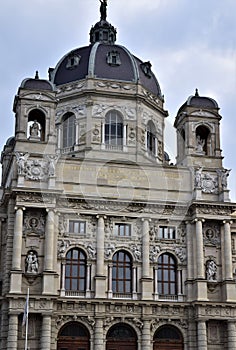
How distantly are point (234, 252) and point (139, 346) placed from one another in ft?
37.9

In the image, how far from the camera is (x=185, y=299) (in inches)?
1720

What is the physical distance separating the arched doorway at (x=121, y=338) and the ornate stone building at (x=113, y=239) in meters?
0.06

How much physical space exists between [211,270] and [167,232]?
374 cm

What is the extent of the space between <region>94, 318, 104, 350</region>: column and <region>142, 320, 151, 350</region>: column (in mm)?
2580

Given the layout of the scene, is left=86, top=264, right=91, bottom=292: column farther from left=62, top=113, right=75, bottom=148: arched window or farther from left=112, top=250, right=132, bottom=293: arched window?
left=62, top=113, right=75, bottom=148: arched window

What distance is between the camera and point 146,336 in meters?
41.9

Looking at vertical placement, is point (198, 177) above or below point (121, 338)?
above

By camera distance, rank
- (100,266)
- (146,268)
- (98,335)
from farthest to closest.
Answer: (146,268), (100,266), (98,335)

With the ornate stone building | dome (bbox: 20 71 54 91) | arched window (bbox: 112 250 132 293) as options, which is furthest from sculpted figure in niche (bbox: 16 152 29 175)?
arched window (bbox: 112 250 132 293)

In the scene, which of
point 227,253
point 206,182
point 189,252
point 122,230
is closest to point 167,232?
point 189,252

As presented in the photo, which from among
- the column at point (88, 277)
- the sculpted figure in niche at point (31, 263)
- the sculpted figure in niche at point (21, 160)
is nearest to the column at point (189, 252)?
the column at point (88, 277)

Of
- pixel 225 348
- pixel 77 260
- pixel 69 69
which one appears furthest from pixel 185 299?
pixel 69 69

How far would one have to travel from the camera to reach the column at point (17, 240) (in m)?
41.1

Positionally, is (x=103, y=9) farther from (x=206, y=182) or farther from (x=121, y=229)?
(x=121, y=229)
